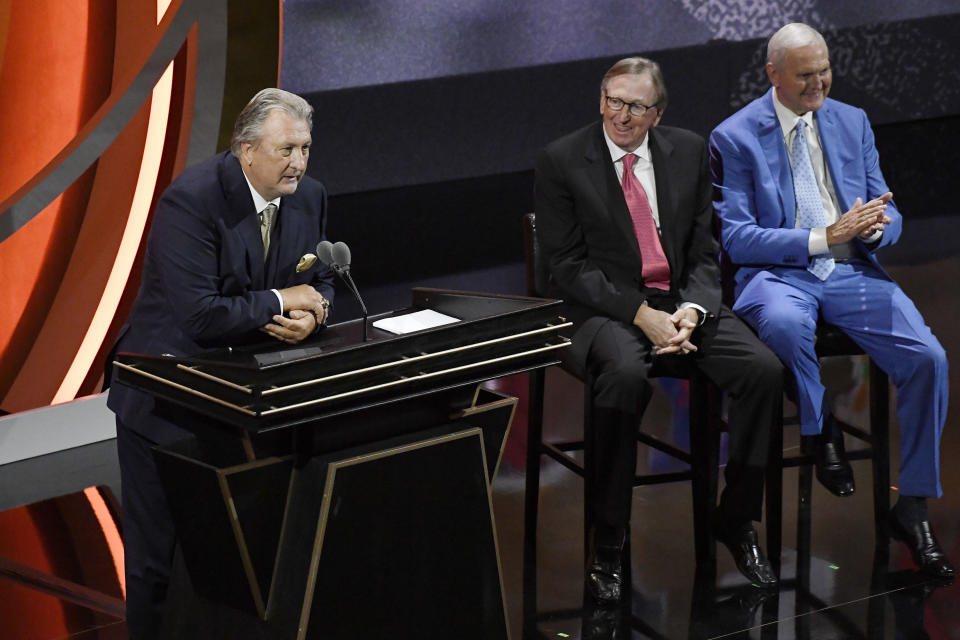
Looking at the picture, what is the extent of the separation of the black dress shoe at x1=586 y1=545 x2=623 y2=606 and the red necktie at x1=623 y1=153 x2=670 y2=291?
744 millimetres

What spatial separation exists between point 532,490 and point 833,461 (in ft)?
2.79

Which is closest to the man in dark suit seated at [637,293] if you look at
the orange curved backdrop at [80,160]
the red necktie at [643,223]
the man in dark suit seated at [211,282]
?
the red necktie at [643,223]

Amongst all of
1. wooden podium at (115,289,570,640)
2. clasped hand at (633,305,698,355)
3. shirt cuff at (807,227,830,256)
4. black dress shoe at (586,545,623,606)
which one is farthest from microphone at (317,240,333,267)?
shirt cuff at (807,227,830,256)

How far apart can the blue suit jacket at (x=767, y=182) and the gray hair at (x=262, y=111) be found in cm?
143

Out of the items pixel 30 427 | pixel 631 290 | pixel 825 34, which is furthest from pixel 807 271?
pixel 825 34

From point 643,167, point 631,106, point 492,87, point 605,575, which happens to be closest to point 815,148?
point 643,167

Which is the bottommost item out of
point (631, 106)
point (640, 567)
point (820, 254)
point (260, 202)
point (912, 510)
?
point (640, 567)

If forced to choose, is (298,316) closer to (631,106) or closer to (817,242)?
(631,106)

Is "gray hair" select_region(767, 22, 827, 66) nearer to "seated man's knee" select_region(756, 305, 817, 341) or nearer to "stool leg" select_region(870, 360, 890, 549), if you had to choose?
"seated man's knee" select_region(756, 305, 817, 341)

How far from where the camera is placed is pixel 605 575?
319cm

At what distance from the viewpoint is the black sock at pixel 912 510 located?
3.34 metres

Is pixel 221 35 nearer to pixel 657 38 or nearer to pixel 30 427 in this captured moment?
pixel 30 427

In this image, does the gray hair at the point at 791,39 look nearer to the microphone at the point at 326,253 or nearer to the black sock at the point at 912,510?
the black sock at the point at 912,510

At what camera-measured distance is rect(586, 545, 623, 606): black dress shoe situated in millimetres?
3166
